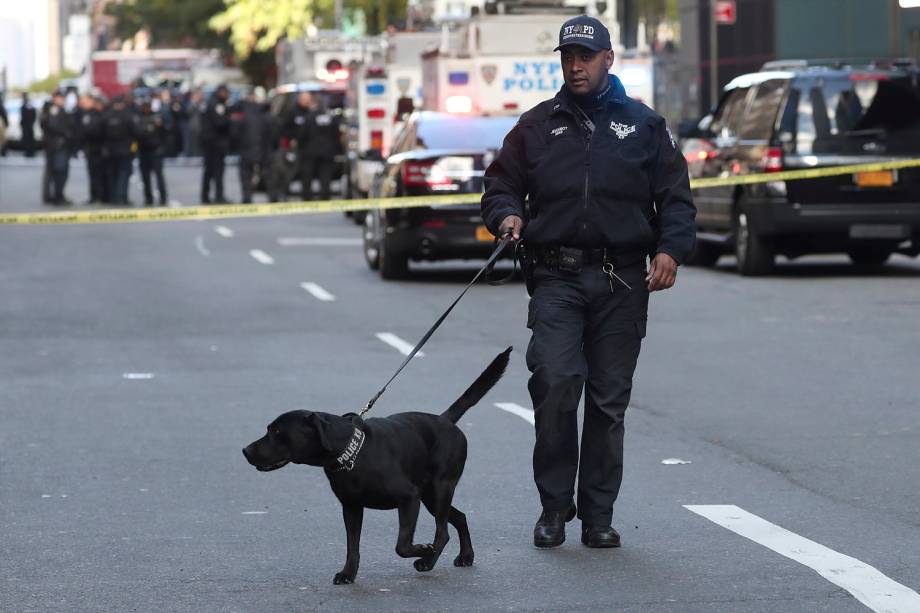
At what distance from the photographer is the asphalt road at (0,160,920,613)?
6473 millimetres

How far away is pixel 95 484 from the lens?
859 cm

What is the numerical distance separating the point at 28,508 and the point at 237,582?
1795 millimetres

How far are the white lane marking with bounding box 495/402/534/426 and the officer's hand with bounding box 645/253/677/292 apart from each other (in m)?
3.40

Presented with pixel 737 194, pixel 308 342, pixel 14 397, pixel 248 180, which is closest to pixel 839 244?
pixel 737 194

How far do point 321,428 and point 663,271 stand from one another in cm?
152

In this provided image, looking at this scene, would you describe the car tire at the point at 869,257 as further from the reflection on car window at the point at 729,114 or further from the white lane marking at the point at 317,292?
the white lane marking at the point at 317,292

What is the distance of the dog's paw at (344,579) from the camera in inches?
252

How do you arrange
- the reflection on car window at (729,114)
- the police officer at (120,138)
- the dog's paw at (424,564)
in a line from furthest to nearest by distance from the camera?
1. the police officer at (120,138)
2. the reflection on car window at (729,114)
3. the dog's paw at (424,564)

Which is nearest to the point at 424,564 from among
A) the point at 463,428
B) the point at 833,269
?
the point at 463,428

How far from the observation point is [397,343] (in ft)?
46.4

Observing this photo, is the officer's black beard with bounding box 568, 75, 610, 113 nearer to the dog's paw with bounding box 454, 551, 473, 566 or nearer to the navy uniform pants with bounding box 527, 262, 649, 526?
the navy uniform pants with bounding box 527, 262, 649, 526

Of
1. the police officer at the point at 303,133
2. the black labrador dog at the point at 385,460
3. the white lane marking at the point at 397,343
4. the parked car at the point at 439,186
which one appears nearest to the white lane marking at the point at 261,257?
the parked car at the point at 439,186

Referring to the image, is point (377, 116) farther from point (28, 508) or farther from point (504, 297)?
point (28, 508)

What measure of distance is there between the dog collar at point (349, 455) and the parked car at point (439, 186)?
1230 centimetres
